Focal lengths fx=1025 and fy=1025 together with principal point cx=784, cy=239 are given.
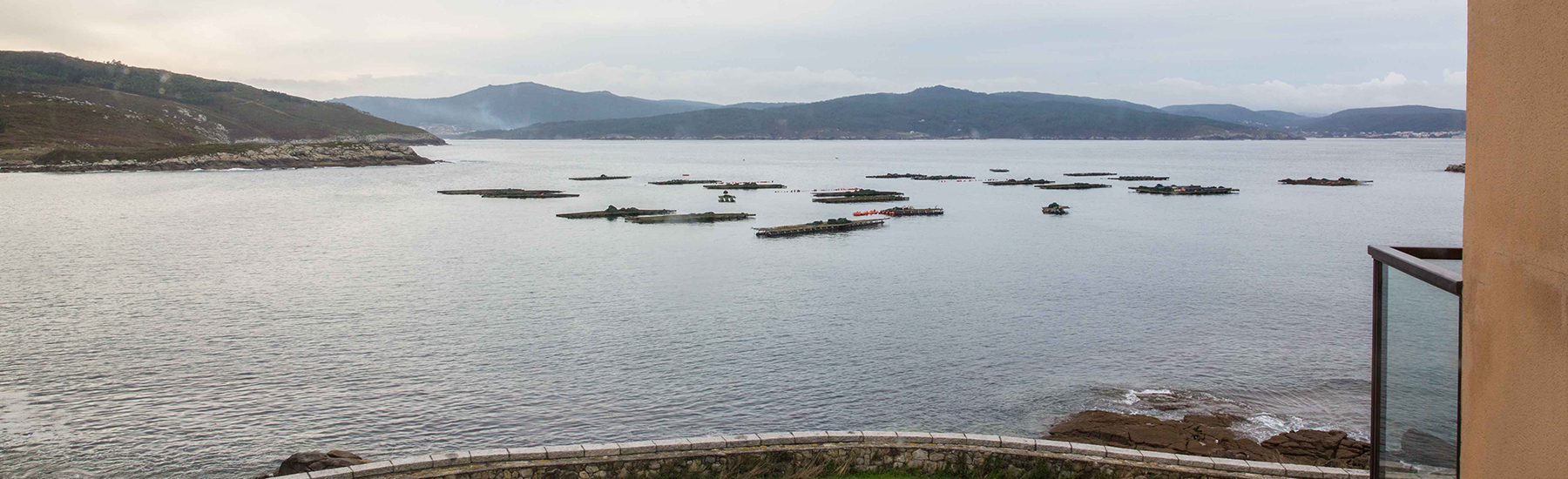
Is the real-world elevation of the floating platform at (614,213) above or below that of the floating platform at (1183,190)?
above

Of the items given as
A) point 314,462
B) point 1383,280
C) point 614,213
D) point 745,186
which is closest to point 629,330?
point 314,462

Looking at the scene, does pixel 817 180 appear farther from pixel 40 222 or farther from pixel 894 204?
pixel 40 222

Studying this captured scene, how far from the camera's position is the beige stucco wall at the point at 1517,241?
16.5ft

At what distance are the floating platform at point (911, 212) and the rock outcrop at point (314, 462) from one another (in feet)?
182

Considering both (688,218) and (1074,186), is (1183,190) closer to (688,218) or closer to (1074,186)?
(1074,186)

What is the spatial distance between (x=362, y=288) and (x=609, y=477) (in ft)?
93.1

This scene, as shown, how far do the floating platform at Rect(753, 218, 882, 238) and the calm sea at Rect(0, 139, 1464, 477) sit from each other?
62.0 inches

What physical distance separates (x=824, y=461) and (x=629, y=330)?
16.6 meters

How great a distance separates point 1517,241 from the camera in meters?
5.38

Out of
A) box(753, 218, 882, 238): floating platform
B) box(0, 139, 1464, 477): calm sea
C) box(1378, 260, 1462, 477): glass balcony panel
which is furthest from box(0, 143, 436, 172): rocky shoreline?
box(1378, 260, 1462, 477): glass balcony panel

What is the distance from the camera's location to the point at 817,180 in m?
122

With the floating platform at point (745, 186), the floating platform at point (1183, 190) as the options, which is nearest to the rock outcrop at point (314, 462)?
the floating platform at point (745, 186)

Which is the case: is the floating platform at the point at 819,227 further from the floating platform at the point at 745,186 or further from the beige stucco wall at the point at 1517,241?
the beige stucco wall at the point at 1517,241

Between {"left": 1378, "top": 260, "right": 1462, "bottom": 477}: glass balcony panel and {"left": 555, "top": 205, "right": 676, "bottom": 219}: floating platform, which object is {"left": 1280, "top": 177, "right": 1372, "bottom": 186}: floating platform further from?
{"left": 1378, "top": 260, "right": 1462, "bottom": 477}: glass balcony panel
